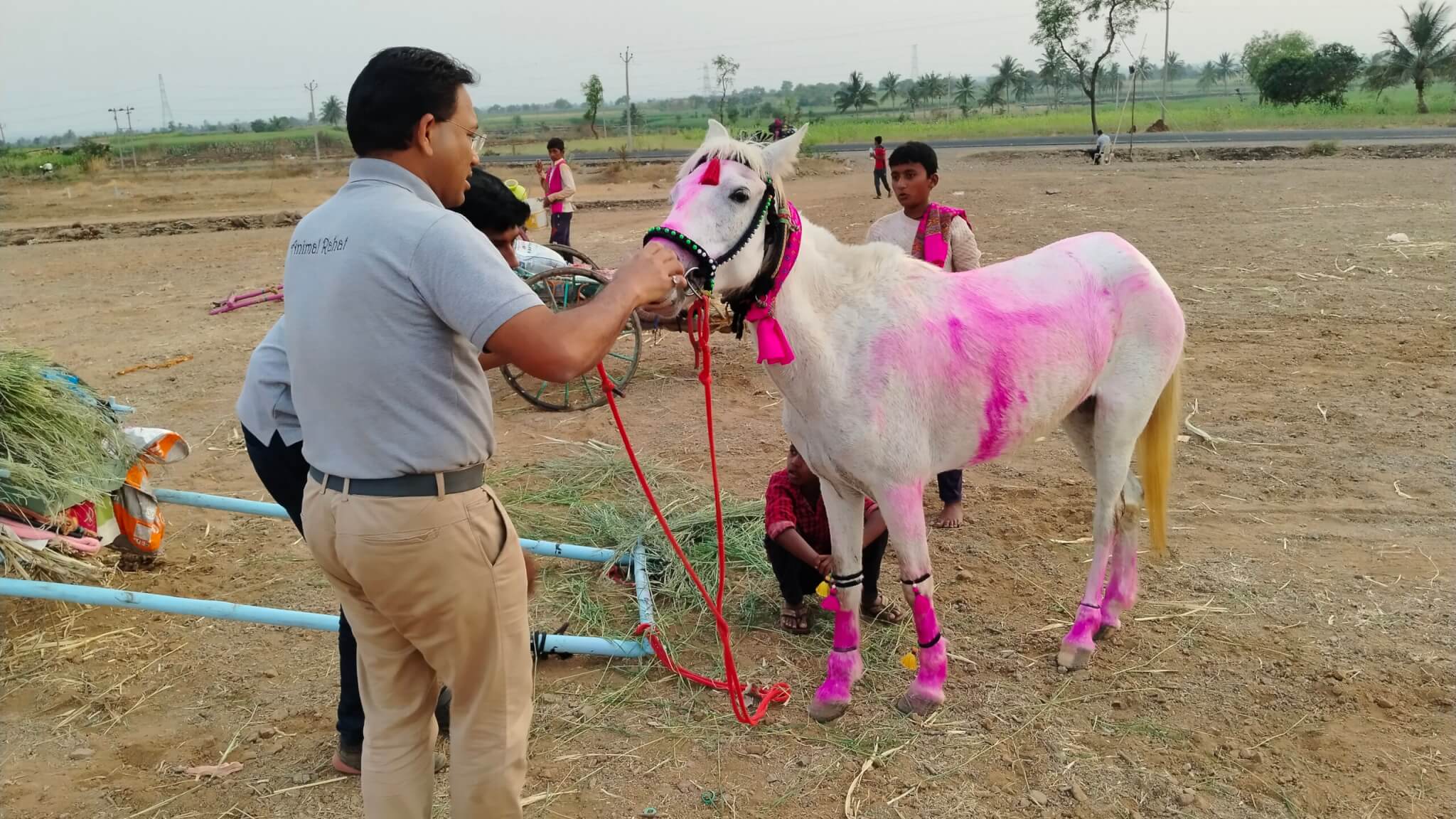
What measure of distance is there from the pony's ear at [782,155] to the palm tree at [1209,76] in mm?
136392

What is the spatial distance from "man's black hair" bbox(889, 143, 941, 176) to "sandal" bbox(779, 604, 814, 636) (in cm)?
200

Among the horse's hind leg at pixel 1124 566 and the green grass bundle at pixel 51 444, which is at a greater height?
the green grass bundle at pixel 51 444

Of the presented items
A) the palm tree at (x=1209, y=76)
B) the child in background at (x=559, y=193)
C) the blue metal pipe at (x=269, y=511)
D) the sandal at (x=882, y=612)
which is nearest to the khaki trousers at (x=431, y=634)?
the blue metal pipe at (x=269, y=511)

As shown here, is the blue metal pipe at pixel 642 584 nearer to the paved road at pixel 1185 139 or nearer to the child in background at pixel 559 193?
the child in background at pixel 559 193

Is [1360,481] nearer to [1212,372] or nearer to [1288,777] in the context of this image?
[1212,372]

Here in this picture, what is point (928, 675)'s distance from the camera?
10.2 ft

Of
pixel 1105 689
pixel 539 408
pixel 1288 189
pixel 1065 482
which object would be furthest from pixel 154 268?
pixel 1288 189

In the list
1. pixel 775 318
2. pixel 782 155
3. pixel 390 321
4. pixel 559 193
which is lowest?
pixel 775 318

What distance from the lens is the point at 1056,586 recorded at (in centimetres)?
398

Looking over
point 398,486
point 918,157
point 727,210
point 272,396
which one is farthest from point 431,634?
point 918,157

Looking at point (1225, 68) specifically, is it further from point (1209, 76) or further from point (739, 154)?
point (739, 154)

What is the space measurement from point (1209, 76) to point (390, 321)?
455 feet

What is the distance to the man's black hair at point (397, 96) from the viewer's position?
173 centimetres

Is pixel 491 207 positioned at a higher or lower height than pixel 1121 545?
higher
